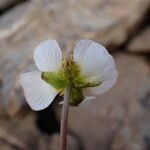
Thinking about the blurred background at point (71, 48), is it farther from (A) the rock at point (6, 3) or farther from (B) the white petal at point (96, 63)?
(B) the white petal at point (96, 63)

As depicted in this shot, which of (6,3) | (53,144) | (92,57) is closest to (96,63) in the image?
(92,57)

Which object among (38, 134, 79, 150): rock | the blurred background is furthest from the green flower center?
(38, 134, 79, 150): rock

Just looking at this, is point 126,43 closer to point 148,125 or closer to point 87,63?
point 148,125

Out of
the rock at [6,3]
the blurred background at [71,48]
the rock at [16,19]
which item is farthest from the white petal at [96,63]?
the rock at [6,3]

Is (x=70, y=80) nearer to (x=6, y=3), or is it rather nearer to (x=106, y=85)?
(x=106, y=85)

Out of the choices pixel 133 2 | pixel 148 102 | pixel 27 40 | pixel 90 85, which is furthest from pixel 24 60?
pixel 90 85

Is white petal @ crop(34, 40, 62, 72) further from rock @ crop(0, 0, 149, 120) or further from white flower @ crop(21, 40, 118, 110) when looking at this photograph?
rock @ crop(0, 0, 149, 120)
